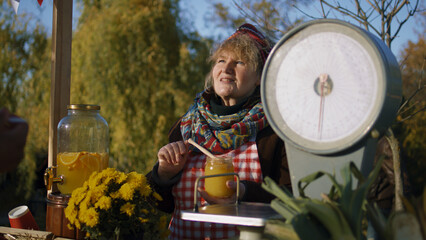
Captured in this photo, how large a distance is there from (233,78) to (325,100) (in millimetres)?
881

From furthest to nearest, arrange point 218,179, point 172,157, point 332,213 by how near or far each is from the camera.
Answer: point 172,157, point 218,179, point 332,213

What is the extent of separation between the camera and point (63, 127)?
1847 millimetres

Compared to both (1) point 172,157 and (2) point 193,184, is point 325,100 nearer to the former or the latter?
(1) point 172,157

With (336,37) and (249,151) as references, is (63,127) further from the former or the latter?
(336,37)

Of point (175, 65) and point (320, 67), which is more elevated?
point (175, 65)

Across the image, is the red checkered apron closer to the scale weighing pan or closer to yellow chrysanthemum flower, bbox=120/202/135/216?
yellow chrysanthemum flower, bbox=120/202/135/216

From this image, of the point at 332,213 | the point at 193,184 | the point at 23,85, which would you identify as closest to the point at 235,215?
the point at 332,213

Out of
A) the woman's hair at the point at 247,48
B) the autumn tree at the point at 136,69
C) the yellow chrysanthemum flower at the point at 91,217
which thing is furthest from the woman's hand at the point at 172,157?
the autumn tree at the point at 136,69

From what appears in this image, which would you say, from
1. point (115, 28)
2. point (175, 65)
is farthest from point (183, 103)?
point (115, 28)

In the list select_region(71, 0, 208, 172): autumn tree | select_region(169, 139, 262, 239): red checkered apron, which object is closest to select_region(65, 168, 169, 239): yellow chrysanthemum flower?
select_region(169, 139, 262, 239): red checkered apron

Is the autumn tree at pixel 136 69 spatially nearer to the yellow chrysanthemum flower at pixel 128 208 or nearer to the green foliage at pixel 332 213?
the yellow chrysanthemum flower at pixel 128 208

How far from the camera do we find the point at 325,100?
1.04 m

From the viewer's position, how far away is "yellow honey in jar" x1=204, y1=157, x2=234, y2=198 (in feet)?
4.65

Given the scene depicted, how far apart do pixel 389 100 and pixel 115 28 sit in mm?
6368
